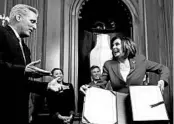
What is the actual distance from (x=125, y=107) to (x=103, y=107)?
174 millimetres

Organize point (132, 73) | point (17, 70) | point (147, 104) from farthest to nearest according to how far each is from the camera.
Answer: point (132, 73)
point (147, 104)
point (17, 70)

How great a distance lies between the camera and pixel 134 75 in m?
2.46

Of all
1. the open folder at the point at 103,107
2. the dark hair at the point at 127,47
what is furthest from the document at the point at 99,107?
the dark hair at the point at 127,47

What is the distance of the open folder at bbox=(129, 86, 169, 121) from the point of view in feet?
6.35

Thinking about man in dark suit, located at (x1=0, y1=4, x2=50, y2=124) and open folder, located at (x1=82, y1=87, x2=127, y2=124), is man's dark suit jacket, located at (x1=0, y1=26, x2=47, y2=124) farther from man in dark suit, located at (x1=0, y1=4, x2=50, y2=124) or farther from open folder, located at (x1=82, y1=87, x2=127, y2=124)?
open folder, located at (x1=82, y1=87, x2=127, y2=124)

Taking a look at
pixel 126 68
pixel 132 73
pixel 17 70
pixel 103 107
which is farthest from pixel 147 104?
pixel 17 70

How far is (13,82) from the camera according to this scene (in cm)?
179

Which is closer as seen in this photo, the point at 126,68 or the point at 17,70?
the point at 17,70

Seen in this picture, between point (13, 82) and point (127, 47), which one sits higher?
point (127, 47)

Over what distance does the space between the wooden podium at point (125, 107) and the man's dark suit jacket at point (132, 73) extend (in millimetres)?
293

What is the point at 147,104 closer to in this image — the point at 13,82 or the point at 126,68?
the point at 126,68

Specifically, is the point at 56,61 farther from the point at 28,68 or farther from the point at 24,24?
the point at 28,68

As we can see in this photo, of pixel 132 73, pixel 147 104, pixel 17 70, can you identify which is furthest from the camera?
pixel 132 73

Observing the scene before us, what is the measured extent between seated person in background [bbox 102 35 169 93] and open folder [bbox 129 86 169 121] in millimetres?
311
